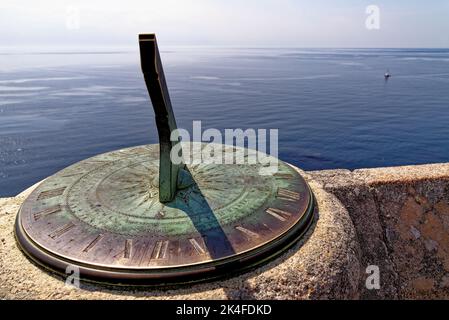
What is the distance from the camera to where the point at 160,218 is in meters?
3.35

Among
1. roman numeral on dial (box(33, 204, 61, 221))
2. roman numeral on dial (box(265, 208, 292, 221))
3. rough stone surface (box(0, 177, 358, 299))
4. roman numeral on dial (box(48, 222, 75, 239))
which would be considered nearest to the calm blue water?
roman numeral on dial (box(33, 204, 61, 221))

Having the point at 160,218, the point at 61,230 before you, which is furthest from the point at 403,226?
the point at 61,230

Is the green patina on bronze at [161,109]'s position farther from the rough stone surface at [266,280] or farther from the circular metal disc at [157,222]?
the rough stone surface at [266,280]

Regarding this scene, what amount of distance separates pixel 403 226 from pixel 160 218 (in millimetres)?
3258

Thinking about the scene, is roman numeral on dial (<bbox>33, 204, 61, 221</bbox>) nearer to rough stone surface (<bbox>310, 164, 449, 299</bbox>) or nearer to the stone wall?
the stone wall

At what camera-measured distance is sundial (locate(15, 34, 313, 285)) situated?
280 centimetres


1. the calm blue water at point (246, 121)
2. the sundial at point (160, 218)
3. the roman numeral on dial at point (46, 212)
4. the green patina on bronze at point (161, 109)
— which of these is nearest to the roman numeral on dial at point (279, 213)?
the sundial at point (160, 218)

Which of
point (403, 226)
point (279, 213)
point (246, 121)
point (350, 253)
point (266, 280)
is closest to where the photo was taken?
point (266, 280)

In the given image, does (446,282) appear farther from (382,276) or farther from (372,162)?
(372,162)

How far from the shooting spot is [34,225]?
332cm

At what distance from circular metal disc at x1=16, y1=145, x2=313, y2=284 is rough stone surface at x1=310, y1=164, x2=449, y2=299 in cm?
113

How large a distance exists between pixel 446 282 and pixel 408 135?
24.2 meters

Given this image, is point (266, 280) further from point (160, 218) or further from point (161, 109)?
point (161, 109)

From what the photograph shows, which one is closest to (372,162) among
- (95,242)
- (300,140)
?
(300,140)
